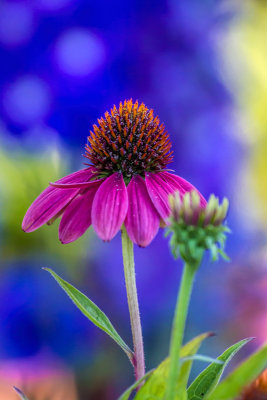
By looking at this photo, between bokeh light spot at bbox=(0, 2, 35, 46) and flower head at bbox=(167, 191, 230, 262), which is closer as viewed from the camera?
flower head at bbox=(167, 191, 230, 262)

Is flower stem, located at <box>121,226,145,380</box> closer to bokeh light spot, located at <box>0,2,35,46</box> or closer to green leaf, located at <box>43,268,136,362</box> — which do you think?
green leaf, located at <box>43,268,136,362</box>

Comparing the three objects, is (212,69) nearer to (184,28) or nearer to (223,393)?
(184,28)

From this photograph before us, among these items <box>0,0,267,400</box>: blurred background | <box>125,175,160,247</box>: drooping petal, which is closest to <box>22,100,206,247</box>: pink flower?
<box>125,175,160,247</box>: drooping petal

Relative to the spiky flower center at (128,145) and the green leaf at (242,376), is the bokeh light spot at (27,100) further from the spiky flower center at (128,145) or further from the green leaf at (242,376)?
the green leaf at (242,376)

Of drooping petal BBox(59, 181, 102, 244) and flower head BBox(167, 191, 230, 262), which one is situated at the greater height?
drooping petal BBox(59, 181, 102, 244)

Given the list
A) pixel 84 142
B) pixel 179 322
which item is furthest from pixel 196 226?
pixel 84 142

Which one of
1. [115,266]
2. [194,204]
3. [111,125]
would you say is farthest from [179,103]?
[194,204]
